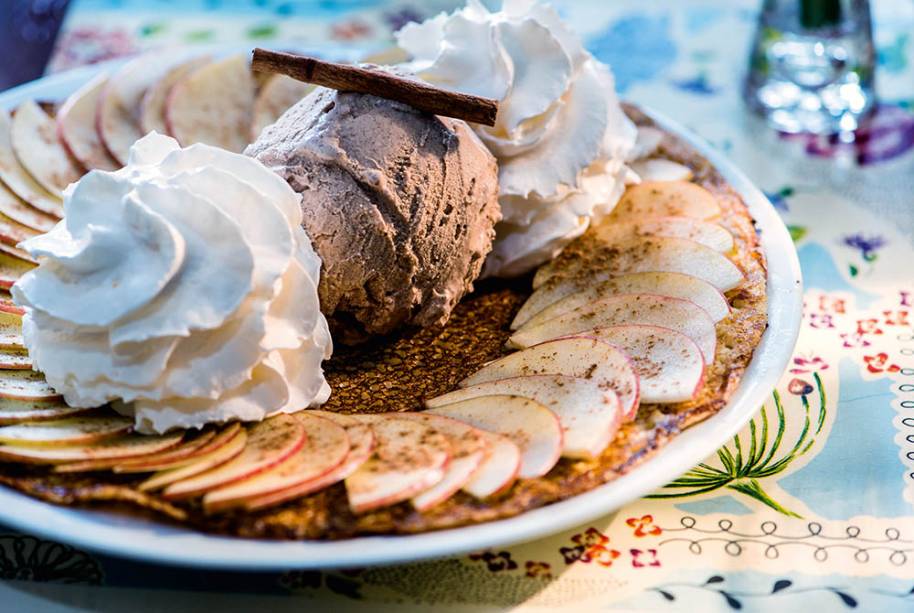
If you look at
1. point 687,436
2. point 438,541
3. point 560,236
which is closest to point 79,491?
point 438,541

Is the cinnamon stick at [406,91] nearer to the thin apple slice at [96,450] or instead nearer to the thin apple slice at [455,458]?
the thin apple slice at [455,458]

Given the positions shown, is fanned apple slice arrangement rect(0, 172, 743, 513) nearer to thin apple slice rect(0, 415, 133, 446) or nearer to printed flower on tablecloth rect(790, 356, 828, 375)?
thin apple slice rect(0, 415, 133, 446)

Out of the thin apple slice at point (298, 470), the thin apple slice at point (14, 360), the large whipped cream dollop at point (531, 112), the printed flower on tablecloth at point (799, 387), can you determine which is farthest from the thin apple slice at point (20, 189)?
the printed flower on tablecloth at point (799, 387)

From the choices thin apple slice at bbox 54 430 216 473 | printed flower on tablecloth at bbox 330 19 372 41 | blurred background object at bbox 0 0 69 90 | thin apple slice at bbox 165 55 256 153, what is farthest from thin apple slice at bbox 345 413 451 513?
printed flower on tablecloth at bbox 330 19 372 41

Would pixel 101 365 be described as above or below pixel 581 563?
above

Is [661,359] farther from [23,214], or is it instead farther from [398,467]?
[23,214]

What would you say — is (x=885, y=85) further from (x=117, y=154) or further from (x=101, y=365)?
(x=101, y=365)
